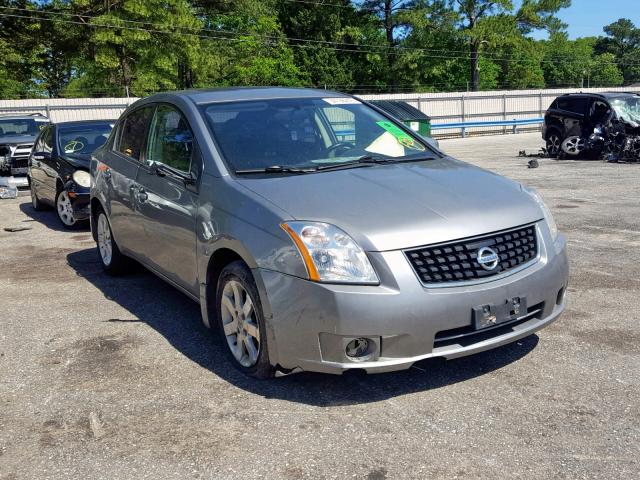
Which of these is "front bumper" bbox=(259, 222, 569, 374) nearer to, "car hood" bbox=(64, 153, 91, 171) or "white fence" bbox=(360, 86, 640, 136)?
"car hood" bbox=(64, 153, 91, 171)

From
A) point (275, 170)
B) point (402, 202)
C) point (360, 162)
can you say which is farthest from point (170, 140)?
point (402, 202)

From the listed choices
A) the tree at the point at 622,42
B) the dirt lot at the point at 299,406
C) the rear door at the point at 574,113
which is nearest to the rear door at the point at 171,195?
the dirt lot at the point at 299,406

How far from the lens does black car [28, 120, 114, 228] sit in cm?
948

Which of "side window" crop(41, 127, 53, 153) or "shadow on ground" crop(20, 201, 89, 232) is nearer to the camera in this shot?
"shadow on ground" crop(20, 201, 89, 232)

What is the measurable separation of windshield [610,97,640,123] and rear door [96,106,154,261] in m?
13.3

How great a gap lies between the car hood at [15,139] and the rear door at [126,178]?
375 inches

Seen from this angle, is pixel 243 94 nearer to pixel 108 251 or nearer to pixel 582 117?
pixel 108 251

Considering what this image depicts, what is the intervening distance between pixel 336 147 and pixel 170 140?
1.26 meters

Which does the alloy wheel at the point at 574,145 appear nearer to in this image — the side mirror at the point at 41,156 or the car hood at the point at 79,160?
the car hood at the point at 79,160

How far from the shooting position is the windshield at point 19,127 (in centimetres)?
1614

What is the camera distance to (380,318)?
346 cm

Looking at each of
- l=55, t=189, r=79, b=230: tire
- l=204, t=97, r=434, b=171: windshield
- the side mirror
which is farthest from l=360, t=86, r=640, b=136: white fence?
l=204, t=97, r=434, b=171: windshield

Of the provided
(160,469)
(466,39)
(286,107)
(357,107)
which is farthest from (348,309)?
(466,39)

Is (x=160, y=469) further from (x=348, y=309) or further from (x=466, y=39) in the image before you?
(x=466, y=39)
